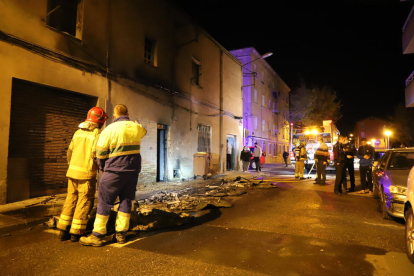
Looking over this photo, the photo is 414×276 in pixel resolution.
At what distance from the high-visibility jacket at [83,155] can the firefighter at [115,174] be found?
0.32 meters

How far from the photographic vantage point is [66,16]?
25.6 feet

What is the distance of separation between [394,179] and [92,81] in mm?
8338

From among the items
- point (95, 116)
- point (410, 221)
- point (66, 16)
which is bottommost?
point (410, 221)

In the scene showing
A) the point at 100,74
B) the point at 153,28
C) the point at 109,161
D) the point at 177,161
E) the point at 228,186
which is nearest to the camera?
the point at 109,161

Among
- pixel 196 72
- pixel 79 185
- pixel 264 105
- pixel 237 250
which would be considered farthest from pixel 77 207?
A: pixel 264 105

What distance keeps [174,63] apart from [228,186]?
6.31 m

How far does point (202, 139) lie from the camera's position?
47.4 ft

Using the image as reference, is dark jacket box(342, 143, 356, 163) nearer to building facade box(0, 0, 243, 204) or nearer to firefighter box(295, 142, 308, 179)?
firefighter box(295, 142, 308, 179)

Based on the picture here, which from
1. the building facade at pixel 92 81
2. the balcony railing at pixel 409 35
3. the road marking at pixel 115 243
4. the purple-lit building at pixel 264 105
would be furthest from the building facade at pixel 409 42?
the road marking at pixel 115 243

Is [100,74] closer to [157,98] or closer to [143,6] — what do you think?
[157,98]

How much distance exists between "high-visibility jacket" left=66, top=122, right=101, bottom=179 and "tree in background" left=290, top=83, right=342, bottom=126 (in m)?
34.4

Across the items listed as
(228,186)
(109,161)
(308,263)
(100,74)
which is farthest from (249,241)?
(100,74)

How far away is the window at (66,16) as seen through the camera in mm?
7340

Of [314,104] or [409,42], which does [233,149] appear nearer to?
[409,42]
